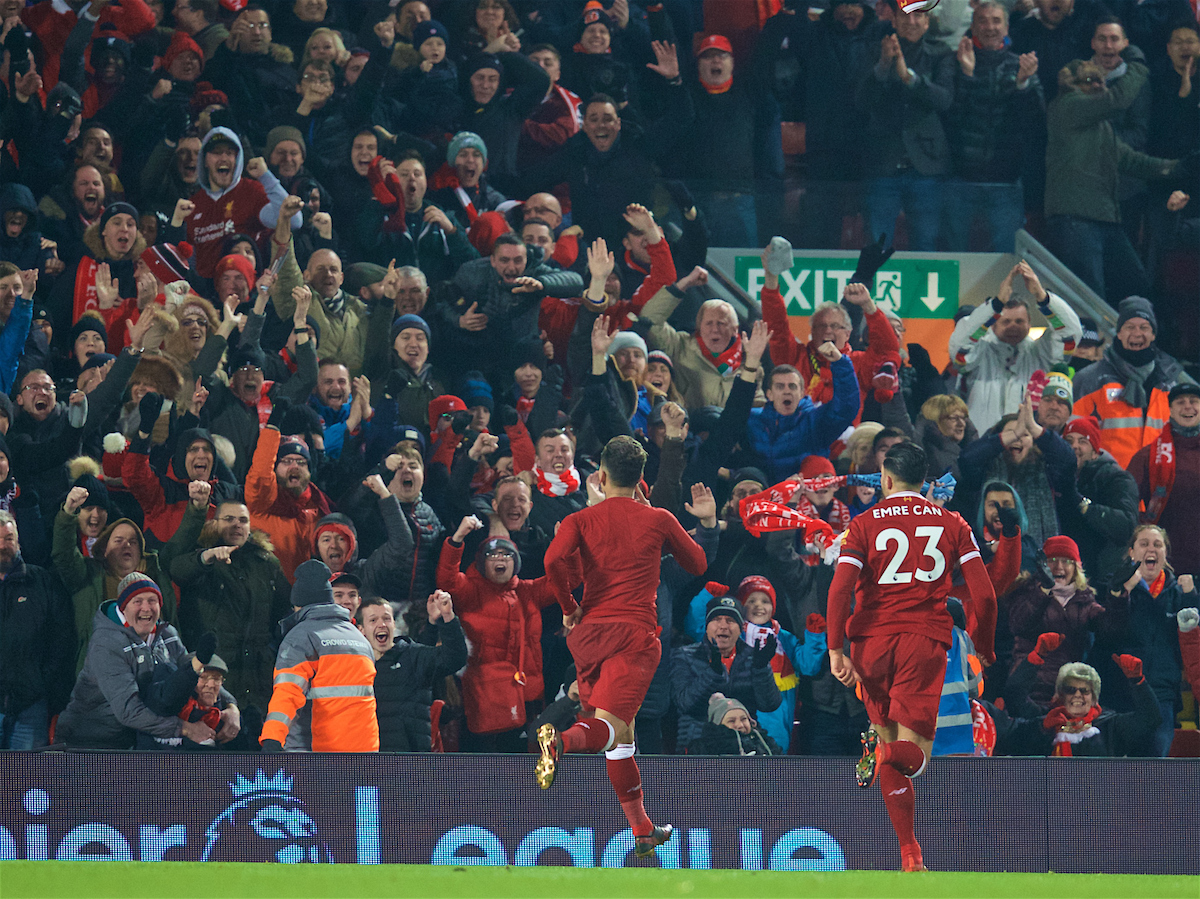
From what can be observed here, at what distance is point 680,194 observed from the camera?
9922 mm

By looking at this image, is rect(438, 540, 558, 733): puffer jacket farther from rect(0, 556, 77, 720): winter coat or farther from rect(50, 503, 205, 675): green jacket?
rect(0, 556, 77, 720): winter coat

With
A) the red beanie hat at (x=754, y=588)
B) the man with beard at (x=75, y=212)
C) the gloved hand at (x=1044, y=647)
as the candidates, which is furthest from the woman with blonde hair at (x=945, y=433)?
the man with beard at (x=75, y=212)

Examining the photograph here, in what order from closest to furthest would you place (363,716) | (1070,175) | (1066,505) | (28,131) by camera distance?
(363,716), (1066,505), (28,131), (1070,175)

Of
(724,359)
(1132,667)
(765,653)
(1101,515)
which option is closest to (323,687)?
(765,653)

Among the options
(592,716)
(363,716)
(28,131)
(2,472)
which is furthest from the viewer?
(28,131)

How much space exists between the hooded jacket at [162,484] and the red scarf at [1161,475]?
5.36 m

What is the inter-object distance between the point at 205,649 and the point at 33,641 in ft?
3.13

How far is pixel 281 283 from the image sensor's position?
29.6 feet

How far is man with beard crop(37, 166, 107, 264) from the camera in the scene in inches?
363

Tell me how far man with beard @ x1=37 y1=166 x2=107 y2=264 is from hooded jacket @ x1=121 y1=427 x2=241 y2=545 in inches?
65.6

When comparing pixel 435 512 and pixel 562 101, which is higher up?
pixel 562 101

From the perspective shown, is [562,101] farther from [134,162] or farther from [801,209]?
[134,162]

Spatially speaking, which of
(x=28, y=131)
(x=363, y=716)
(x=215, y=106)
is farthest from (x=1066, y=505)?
(x=28, y=131)

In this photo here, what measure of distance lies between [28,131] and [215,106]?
46.6 inches
